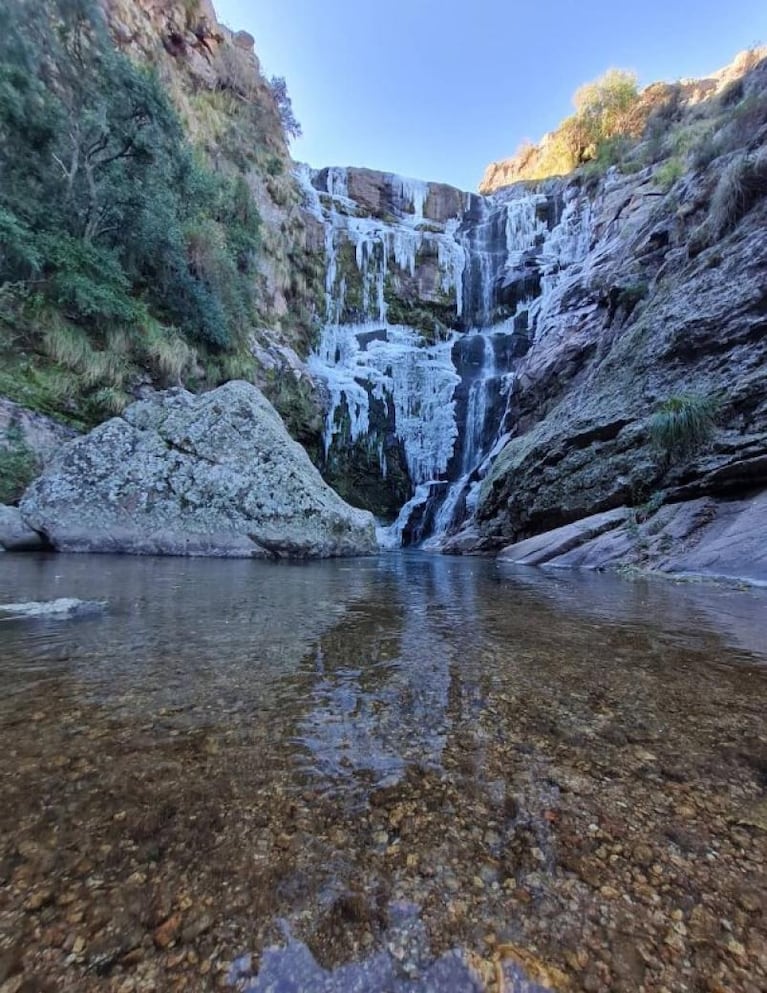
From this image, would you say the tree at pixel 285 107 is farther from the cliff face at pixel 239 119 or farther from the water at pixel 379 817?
the water at pixel 379 817

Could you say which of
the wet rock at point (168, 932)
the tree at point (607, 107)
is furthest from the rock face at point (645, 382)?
the tree at point (607, 107)

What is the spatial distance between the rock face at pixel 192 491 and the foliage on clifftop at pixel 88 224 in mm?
2073


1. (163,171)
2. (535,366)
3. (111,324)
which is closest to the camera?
(111,324)

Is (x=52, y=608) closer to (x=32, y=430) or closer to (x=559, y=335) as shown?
(x=32, y=430)

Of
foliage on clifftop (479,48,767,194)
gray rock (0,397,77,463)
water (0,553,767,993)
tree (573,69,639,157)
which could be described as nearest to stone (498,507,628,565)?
water (0,553,767,993)

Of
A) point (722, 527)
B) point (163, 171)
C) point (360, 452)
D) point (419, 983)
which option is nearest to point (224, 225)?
point (163, 171)

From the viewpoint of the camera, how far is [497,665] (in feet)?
6.41

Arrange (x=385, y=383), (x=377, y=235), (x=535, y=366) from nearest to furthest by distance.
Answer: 1. (x=535, y=366)
2. (x=385, y=383)
3. (x=377, y=235)

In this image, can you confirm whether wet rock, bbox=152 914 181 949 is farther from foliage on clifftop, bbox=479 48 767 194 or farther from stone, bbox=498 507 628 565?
foliage on clifftop, bbox=479 48 767 194

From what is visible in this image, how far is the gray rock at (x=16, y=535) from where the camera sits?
6.61 m

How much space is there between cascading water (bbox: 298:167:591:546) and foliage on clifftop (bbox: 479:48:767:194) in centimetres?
291

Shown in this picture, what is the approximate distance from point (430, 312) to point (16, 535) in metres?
19.9

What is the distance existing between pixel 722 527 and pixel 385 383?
46.2 ft

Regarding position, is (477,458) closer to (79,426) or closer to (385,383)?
(385,383)
